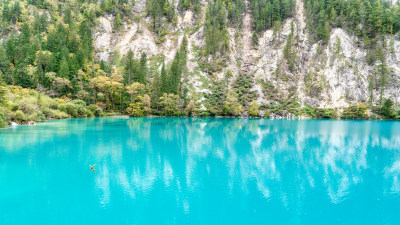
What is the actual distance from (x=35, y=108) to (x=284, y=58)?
267 ft

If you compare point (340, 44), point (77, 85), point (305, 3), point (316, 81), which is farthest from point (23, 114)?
point (305, 3)

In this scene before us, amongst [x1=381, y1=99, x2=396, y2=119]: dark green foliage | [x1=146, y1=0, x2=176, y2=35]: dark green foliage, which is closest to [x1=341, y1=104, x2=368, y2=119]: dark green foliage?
[x1=381, y1=99, x2=396, y2=119]: dark green foliage

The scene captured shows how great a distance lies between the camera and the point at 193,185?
14.4 m

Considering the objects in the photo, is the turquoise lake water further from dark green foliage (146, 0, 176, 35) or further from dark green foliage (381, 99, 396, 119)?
dark green foliage (146, 0, 176, 35)

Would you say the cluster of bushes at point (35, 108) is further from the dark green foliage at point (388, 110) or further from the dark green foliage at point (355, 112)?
→ the dark green foliage at point (388, 110)

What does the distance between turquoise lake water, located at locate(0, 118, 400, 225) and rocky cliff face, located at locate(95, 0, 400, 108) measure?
62.2 meters

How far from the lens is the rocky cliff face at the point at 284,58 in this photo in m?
85.4

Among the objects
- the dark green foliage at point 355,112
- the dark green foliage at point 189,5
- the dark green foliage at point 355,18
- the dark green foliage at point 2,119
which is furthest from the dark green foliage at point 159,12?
the dark green foliage at point 355,112

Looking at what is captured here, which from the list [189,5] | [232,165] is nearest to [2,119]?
[232,165]

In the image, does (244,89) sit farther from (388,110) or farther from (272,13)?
(388,110)

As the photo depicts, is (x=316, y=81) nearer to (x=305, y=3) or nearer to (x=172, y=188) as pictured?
(x=305, y=3)

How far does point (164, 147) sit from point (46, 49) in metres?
70.6

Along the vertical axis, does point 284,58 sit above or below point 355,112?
above

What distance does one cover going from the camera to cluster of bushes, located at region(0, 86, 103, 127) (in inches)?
1670
